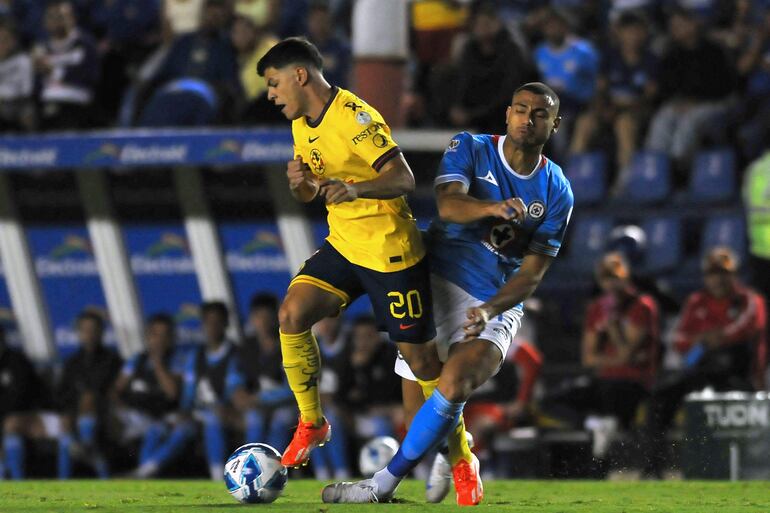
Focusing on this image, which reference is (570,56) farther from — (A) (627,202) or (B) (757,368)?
(B) (757,368)

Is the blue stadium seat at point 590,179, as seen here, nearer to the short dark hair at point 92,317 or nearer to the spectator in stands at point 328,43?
the spectator in stands at point 328,43

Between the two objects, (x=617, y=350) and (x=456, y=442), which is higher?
(x=456, y=442)

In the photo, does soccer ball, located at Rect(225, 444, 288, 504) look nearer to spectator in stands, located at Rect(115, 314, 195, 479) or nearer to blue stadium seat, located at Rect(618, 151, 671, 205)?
spectator in stands, located at Rect(115, 314, 195, 479)

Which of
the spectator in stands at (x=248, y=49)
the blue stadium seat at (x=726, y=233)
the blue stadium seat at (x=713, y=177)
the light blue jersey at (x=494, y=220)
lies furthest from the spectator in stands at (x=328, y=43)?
the light blue jersey at (x=494, y=220)

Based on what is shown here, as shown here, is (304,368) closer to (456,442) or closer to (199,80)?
(456,442)

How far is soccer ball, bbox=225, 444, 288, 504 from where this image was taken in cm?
798

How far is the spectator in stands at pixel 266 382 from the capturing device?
42.9 ft

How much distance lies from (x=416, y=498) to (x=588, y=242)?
555 cm

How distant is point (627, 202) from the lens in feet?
46.6

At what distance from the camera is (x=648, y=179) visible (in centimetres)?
1411

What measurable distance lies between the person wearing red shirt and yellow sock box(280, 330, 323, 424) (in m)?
4.22

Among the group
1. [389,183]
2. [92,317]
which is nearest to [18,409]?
[92,317]

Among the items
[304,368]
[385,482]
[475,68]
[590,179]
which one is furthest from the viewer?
[590,179]

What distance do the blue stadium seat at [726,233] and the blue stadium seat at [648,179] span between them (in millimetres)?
584
